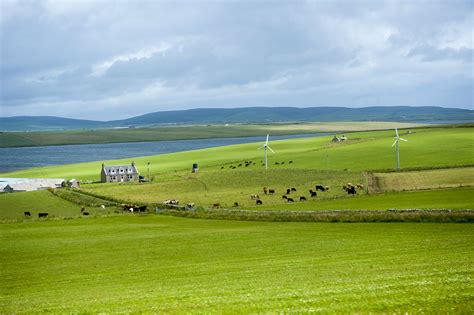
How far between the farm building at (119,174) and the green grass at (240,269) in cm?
5488

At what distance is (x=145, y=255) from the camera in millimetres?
32188

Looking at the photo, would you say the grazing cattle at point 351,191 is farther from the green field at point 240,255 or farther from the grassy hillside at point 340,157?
the grassy hillside at point 340,157

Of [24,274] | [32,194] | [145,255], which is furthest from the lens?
[32,194]

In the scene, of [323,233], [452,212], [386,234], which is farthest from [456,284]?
[452,212]

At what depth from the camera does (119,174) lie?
101562 millimetres

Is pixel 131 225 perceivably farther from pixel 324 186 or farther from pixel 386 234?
pixel 324 186

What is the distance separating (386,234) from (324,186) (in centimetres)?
3482

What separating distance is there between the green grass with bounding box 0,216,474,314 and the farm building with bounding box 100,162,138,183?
54885 mm

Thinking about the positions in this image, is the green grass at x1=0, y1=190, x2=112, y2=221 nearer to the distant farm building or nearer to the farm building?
the distant farm building

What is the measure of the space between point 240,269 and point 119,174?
77757 mm

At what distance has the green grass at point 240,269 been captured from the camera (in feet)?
57.8

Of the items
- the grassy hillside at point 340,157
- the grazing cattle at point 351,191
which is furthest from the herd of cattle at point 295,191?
the grassy hillside at point 340,157

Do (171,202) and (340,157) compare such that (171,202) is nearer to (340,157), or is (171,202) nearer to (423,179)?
(423,179)

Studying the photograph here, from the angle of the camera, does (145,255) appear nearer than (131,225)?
Yes
